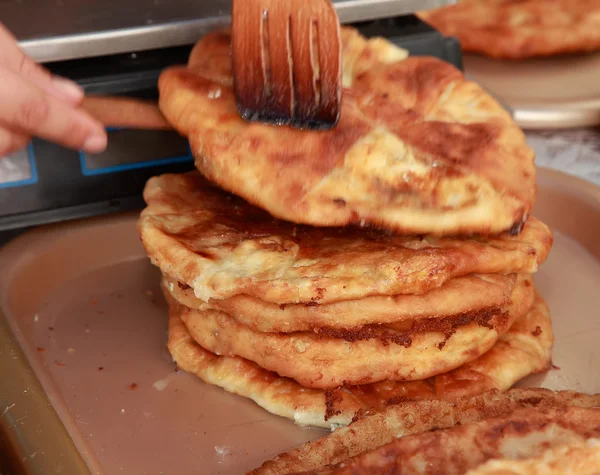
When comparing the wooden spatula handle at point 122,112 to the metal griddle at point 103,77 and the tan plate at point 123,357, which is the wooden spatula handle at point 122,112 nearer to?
the metal griddle at point 103,77

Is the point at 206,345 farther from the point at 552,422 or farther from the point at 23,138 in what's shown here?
the point at 552,422

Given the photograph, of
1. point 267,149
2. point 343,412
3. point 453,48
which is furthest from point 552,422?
point 453,48

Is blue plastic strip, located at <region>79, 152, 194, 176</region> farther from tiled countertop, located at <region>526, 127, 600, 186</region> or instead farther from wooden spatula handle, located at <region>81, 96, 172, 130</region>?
tiled countertop, located at <region>526, 127, 600, 186</region>

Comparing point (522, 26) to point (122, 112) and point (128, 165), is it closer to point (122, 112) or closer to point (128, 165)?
point (128, 165)

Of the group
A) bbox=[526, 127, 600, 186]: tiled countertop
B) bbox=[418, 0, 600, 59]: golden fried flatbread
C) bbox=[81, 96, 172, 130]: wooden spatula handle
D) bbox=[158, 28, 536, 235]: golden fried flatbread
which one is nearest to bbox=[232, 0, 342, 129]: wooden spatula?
bbox=[158, 28, 536, 235]: golden fried flatbread

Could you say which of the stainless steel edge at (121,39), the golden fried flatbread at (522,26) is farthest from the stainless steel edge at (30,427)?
the golden fried flatbread at (522,26)

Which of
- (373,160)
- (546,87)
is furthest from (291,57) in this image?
(546,87)
